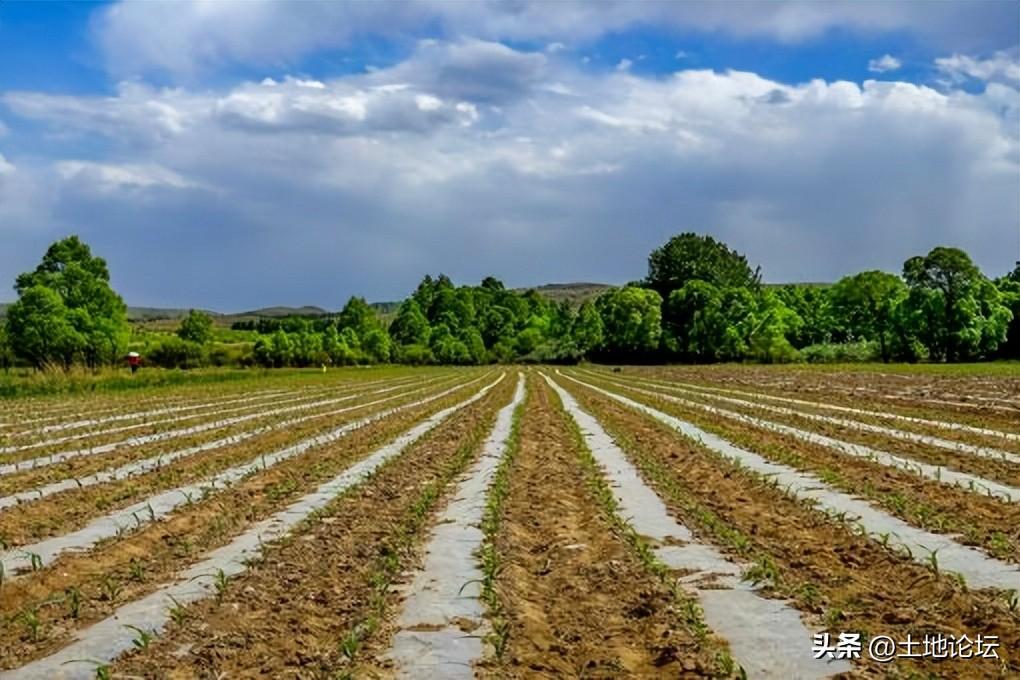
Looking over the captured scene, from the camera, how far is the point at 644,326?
8856 centimetres

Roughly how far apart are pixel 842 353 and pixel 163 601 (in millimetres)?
73343

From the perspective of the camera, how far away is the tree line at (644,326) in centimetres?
4869

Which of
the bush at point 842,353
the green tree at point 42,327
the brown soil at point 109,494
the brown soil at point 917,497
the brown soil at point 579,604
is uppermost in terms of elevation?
the green tree at point 42,327

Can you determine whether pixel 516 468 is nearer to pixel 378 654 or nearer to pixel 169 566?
pixel 169 566

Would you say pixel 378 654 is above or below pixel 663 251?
below

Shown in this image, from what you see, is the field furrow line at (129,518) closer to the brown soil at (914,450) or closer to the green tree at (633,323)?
the brown soil at (914,450)

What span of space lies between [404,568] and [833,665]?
3.03 m

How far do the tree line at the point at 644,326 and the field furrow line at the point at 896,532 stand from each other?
38.1 meters

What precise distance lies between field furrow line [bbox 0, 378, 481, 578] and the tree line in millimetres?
33490

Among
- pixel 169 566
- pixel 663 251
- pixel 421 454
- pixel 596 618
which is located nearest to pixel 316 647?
pixel 596 618

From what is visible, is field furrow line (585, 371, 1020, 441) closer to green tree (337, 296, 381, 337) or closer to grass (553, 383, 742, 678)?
grass (553, 383, 742, 678)

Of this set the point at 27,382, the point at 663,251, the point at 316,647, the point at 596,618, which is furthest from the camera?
the point at 663,251

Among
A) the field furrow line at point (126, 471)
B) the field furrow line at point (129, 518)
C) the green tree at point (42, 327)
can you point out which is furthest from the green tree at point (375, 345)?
the field furrow line at point (129, 518)

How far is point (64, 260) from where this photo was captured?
4906cm
